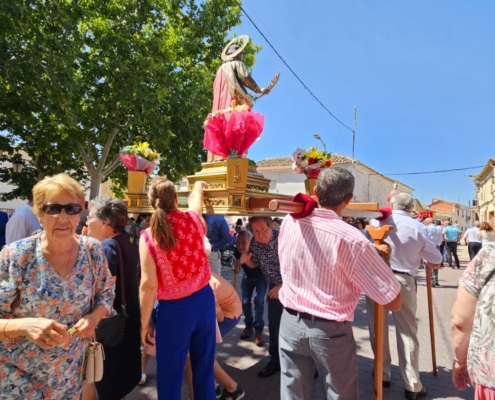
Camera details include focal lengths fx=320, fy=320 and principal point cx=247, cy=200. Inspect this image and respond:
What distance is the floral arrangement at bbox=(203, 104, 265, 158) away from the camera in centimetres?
259

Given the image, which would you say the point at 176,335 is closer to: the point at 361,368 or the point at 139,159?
the point at 139,159

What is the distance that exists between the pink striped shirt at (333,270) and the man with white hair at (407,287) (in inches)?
62.0

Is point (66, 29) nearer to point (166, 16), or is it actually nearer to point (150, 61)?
point (150, 61)

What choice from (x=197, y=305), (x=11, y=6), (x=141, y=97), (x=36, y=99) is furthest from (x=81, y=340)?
(x=141, y=97)

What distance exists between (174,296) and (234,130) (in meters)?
1.35

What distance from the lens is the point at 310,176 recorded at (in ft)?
11.6

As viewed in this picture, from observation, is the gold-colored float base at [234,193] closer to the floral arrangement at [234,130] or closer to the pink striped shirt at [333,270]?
the floral arrangement at [234,130]

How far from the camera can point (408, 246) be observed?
3234mm

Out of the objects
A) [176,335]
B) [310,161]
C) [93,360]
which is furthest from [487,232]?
[93,360]

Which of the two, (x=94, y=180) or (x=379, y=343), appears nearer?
(x=379, y=343)

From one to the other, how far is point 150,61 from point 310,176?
28.2 ft

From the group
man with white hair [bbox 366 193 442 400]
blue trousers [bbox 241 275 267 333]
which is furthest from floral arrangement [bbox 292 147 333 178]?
blue trousers [bbox 241 275 267 333]

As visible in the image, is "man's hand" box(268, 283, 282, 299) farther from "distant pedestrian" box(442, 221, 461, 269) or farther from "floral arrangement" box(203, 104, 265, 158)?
"distant pedestrian" box(442, 221, 461, 269)

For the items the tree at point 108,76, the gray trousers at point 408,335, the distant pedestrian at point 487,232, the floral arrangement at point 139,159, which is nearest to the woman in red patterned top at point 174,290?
the floral arrangement at point 139,159
